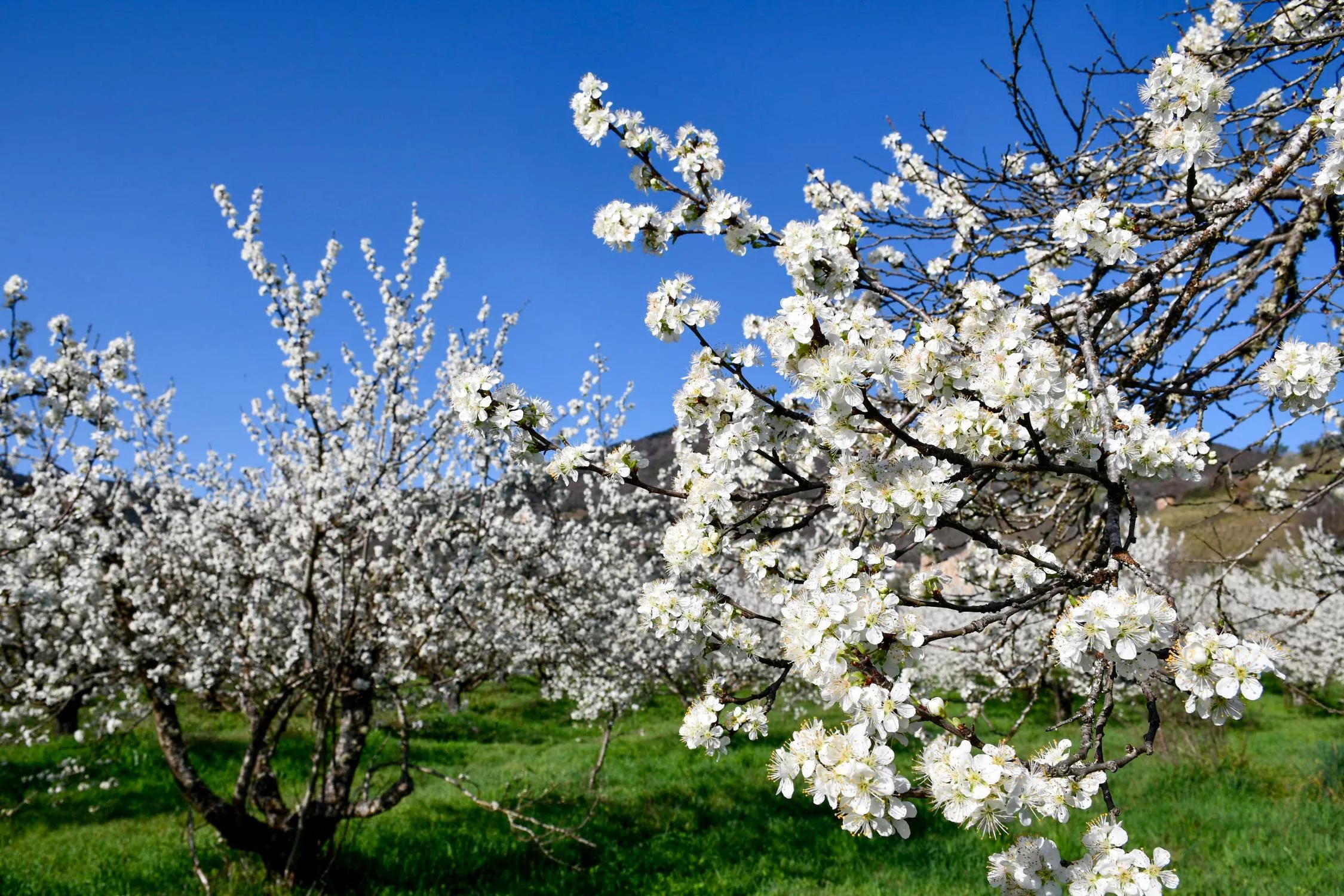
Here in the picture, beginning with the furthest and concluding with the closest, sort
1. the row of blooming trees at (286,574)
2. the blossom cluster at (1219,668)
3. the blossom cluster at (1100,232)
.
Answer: the row of blooming trees at (286,574), the blossom cluster at (1100,232), the blossom cluster at (1219,668)

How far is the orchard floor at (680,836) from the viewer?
6.14 metres

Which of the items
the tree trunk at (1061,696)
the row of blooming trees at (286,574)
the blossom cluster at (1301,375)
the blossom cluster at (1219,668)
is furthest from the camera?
the tree trunk at (1061,696)

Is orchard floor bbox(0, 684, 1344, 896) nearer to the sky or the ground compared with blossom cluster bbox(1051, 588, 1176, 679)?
nearer to the ground

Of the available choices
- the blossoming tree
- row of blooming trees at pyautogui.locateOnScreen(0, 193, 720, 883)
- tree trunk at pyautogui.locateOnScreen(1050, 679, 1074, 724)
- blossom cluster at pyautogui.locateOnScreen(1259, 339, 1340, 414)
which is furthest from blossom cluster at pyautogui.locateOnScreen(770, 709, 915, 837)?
tree trunk at pyautogui.locateOnScreen(1050, 679, 1074, 724)

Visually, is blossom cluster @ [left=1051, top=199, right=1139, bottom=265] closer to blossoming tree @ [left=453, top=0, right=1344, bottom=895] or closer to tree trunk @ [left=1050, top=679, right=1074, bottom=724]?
blossoming tree @ [left=453, top=0, right=1344, bottom=895]

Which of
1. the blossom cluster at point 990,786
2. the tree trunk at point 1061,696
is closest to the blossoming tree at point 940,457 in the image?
the blossom cluster at point 990,786

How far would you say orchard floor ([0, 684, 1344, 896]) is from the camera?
614cm

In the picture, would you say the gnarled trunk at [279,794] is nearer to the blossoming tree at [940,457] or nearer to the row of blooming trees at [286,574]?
the row of blooming trees at [286,574]

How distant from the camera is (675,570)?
2.60m

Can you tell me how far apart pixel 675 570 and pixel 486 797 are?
8.62 m

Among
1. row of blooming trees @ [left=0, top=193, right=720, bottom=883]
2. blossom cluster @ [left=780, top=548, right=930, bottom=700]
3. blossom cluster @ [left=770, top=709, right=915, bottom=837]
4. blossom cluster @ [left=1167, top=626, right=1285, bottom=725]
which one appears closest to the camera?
blossom cluster @ [left=1167, top=626, right=1285, bottom=725]

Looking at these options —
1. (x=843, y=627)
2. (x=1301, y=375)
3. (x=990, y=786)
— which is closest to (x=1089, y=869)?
(x=990, y=786)

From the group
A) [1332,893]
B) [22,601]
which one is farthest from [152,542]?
[1332,893]

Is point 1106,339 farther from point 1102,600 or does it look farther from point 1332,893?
point 1332,893
